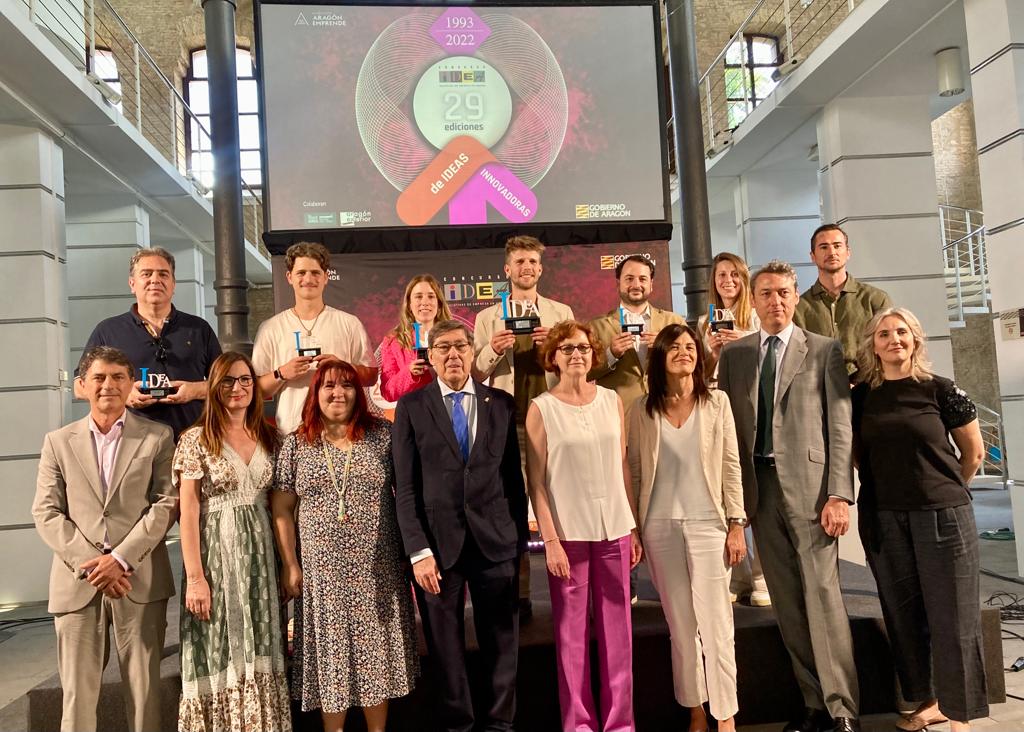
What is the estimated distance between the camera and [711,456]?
8.98ft

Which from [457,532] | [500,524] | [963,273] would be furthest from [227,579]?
[963,273]

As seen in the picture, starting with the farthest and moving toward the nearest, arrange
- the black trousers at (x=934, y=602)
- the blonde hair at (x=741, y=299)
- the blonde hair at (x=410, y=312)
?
the blonde hair at (x=741, y=299) < the blonde hair at (x=410, y=312) < the black trousers at (x=934, y=602)

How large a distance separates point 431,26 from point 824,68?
3291 mm

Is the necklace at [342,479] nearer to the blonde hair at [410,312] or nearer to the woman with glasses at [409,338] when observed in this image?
the woman with glasses at [409,338]

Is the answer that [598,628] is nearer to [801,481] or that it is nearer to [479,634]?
[479,634]

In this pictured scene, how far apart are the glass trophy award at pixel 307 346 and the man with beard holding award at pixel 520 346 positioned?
64cm

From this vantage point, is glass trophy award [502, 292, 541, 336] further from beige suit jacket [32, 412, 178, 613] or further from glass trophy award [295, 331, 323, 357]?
beige suit jacket [32, 412, 178, 613]

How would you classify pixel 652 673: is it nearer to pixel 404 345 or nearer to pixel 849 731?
pixel 849 731

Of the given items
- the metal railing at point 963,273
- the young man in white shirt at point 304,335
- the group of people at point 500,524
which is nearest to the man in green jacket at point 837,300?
the group of people at point 500,524

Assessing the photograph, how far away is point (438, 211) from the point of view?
5.20m

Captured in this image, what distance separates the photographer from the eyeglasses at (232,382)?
8.63 feet

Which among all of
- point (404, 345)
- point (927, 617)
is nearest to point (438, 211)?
point (404, 345)

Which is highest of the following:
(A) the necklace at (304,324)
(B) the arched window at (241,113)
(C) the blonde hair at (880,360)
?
(B) the arched window at (241,113)

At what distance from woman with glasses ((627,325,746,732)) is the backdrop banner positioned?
242cm
